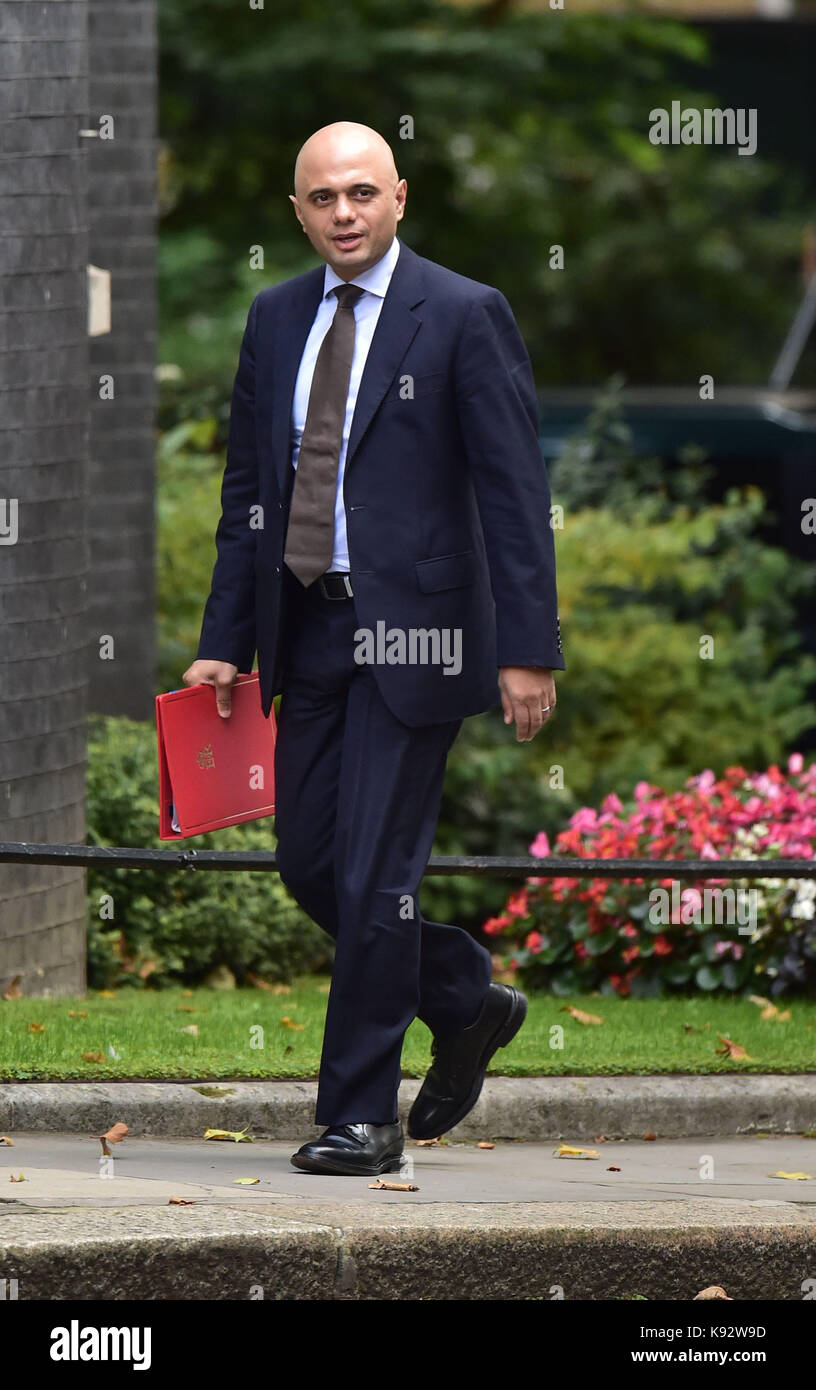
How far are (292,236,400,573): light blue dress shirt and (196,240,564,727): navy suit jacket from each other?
0.08ft

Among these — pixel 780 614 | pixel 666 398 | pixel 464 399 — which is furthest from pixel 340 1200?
pixel 666 398

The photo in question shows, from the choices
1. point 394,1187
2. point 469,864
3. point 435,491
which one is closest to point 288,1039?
point 469,864

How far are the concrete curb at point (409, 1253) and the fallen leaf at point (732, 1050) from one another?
1.57m

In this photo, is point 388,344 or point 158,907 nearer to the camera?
point 388,344

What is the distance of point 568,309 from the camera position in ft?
91.0

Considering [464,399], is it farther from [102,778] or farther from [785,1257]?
[102,778]

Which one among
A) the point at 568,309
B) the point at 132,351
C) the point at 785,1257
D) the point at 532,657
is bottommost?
the point at 785,1257

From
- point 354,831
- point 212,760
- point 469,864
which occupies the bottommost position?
point 469,864

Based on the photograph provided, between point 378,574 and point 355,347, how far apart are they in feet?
1.65

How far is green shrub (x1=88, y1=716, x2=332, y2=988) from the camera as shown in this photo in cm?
786

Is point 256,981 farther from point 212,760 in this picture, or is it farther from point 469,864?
point 212,760

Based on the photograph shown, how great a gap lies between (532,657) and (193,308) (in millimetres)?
13794

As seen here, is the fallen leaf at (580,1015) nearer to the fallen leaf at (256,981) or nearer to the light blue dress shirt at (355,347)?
the fallen leaf at (256,981)

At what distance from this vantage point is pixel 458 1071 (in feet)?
17.7
